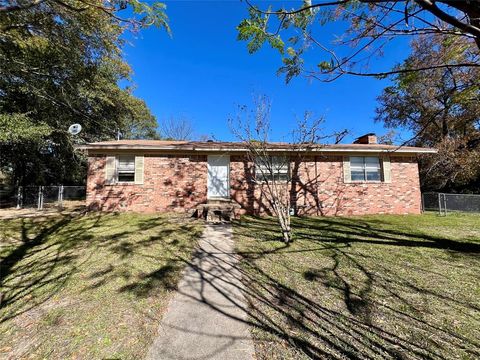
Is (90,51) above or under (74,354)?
above

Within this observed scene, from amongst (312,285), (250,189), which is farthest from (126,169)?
(312,285)

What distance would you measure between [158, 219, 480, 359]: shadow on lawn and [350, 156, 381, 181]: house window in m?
6.43

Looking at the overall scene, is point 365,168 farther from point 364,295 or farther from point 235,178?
point 364,295

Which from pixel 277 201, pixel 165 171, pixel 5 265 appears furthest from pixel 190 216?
pixel 5 265

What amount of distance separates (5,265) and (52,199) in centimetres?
878

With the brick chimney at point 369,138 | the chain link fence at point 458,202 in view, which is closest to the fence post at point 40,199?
the brick chimney at point 369,138

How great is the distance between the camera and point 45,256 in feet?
17.1

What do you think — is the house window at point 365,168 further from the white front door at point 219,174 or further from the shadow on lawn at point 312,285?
the white front door at point 219,174

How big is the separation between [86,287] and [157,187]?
21.3 ft

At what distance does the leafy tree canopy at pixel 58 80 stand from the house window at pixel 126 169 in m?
3.65

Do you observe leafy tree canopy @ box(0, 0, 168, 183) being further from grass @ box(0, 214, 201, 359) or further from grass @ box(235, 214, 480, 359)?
grass @ box(235, 214, 480, 359)

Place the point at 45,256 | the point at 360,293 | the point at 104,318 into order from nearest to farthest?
the point at 104,318
the point at 360,293
the point at 45,256

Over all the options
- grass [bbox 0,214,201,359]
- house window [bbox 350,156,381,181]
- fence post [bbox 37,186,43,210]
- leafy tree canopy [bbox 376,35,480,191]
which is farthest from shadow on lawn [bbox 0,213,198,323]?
leafy tree canopy [bbox 376,35,480,191]

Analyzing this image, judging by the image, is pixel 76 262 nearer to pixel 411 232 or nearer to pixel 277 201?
pixel 277 201
